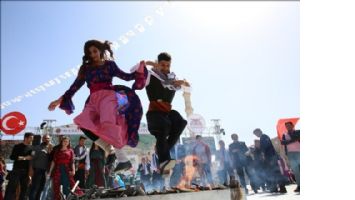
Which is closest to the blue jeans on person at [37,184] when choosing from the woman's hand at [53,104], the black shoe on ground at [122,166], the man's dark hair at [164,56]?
the woman's hand at [53,104]

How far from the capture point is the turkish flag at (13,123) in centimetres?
609

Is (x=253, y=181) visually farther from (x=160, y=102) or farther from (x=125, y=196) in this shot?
(x=125, y=196)

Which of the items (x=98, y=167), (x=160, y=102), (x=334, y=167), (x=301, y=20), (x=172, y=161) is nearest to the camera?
(x=334, y=167)

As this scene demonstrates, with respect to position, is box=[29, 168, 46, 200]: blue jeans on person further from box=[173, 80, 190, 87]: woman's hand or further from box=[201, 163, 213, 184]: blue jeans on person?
box=[201, 163, 213, 184]: blue jeans on person

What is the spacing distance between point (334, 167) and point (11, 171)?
4.99 m

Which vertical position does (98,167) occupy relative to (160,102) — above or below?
below

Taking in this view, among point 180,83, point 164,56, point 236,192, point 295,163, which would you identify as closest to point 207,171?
point 295,163

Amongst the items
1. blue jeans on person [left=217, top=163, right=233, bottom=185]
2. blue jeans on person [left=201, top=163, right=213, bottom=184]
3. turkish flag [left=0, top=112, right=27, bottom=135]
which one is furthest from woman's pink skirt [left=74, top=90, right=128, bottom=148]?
blue jeans on person [left=217, top=163, right=233, bottom=185]

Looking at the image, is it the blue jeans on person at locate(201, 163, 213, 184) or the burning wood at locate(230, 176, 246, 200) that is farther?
the blue jeans on person at locate(201, 163, 213, 184)

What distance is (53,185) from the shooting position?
5.97 meters

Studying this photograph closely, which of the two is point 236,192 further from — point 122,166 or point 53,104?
point 53,104

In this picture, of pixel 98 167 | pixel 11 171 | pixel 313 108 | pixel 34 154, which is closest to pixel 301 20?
pixel 313 108

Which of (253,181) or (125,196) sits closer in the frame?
(125,196)

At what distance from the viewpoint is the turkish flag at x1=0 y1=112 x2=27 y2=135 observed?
20.0 ft
